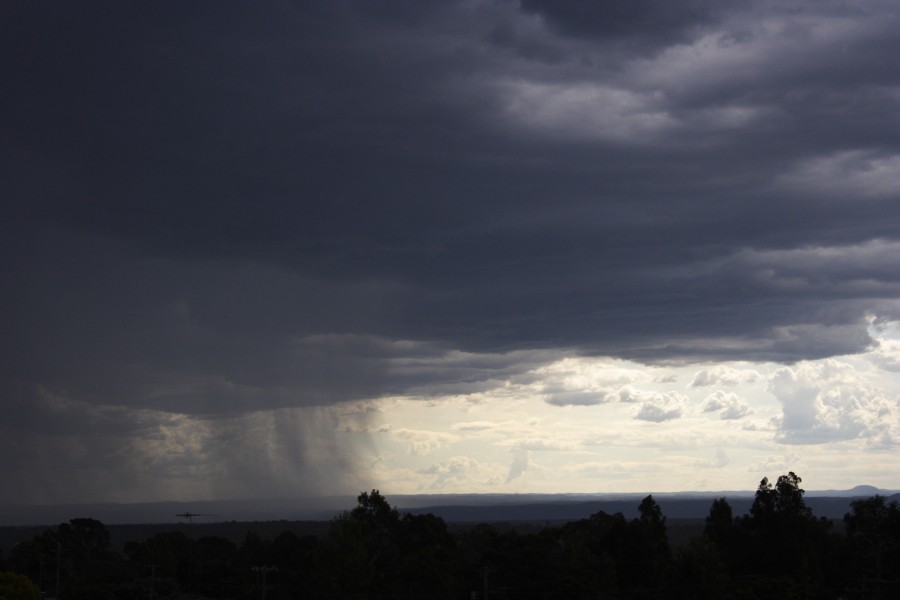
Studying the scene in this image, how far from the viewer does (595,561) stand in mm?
113188

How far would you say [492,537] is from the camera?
412 feet

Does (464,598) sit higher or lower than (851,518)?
lower

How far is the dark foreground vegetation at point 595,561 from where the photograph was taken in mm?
101562

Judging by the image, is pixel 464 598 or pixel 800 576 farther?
pixel 464 598

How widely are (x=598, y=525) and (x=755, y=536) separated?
43.8 m

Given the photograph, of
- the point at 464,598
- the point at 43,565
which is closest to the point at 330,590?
the point at 464,598

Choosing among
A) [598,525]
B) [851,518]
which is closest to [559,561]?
[851,518]

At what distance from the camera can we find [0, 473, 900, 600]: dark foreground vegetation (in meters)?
102

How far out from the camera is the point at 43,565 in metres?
173

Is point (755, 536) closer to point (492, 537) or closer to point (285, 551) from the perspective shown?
point (492, 537)

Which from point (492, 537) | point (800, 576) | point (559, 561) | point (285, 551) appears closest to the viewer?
point (800, 576)

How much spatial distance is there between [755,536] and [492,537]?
1218 inches

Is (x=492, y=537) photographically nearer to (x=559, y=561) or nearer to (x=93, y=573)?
(x=559, y=561)

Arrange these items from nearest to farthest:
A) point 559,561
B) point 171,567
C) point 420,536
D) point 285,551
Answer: point 559,561
point 420,536
point 285,551
point 171,567
